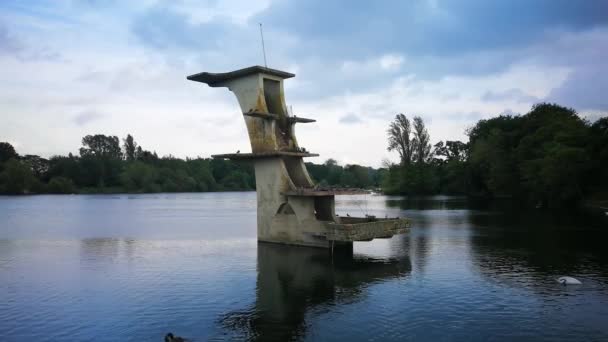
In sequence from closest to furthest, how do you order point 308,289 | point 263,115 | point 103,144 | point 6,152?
point 308,289, point 263,115, point 6,152, point 103,144

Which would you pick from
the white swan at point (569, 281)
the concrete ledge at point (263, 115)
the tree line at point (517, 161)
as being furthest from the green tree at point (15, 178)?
the white swan at point (569, 281)

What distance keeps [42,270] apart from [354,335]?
19434 mm

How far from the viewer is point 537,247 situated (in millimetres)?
32156

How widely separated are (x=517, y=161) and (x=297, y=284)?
6603 cm

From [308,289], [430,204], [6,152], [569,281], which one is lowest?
[308,289]

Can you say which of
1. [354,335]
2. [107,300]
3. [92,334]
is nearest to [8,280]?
[107,300]

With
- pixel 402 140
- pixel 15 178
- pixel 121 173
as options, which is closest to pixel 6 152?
pixel 15 178

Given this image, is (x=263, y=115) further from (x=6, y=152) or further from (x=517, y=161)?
(x=6, y=152)

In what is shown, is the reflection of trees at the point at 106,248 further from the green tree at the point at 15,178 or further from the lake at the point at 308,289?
the green tree at the point at 15,178

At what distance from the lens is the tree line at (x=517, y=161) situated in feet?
202

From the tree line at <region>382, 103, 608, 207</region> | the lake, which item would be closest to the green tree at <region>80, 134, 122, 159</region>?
the tree line at <region>382, 103, 608, 207</region>

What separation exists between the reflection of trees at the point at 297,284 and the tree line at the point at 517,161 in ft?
143

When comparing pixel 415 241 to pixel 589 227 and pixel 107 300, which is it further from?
pixel 107 300

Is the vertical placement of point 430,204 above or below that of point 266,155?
below
